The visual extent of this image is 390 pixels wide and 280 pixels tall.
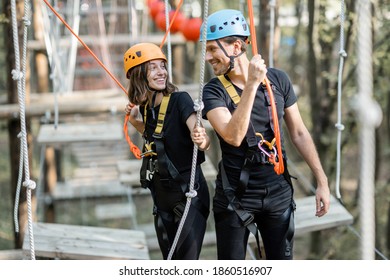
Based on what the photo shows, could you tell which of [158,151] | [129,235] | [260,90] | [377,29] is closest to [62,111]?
[129,235]

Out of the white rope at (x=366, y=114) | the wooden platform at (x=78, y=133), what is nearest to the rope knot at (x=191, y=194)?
the white rope at (x=366, y=114)

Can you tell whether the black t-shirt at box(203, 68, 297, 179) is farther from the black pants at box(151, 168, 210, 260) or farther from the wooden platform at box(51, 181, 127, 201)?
the wooden platform at box(51, 181, 127, 201)

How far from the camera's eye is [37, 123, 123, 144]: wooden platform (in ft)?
13.1

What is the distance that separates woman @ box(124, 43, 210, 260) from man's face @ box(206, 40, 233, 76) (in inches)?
7.8

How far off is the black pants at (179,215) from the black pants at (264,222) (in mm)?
124

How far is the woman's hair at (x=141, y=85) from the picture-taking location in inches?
87.3

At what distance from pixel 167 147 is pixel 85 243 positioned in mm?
1028

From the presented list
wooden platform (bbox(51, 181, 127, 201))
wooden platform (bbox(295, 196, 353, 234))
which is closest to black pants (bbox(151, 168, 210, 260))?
wooden platform (bbox(295, 196, 353, 234))

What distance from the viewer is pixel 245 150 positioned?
2086mm

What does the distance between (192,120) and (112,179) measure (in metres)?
4.93

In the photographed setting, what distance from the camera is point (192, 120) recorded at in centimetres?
213

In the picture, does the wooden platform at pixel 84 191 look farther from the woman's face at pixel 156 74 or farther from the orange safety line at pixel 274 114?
the orange safety line at pixel 274 114

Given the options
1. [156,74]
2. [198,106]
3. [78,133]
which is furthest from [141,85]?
[78,133]

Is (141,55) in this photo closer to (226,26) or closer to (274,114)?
(226,26)
